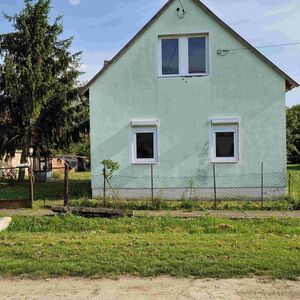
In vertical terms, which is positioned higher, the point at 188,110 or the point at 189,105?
the point at 189,105

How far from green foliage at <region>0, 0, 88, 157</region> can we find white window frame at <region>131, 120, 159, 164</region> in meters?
9.66

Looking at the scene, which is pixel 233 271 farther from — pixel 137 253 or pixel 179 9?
pixel 179 9

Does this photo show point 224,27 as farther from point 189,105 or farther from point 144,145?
point 144,145

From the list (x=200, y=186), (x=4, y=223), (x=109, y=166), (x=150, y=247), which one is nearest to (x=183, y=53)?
(x=200, y=186)

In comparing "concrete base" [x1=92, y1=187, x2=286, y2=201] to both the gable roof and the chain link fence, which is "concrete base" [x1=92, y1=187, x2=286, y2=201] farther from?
the gable roof

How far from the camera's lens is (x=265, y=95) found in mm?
16172

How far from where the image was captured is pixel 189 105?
16.4 m

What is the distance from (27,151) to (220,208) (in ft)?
52.2

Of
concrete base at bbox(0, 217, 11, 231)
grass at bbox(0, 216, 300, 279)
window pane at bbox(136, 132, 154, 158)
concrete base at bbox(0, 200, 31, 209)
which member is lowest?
grass at bbox(0, 216, 300, 279)

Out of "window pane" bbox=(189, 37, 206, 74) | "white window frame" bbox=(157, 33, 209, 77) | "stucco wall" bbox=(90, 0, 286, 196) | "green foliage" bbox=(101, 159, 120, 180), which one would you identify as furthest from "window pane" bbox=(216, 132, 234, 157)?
"green foliage" bbox=(101, 159, 120, 180)

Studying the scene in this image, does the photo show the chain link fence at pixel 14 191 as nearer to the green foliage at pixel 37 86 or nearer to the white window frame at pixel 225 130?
the green foliage at pixel 37 86

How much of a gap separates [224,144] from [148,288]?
11.1 m

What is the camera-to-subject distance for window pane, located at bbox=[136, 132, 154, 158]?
54.6 feet

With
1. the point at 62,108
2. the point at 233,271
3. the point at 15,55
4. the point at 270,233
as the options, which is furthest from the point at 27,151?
the point at 233,271
